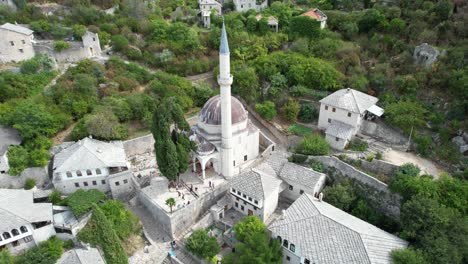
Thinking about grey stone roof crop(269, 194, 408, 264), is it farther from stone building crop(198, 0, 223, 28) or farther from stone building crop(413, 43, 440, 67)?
stone building crop(198, 0, 223, 28)

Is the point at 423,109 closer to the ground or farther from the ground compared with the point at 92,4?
closer to the ground

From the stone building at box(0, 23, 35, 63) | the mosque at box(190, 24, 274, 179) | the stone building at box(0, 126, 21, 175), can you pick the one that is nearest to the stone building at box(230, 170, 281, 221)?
the mosque at box(190, 24, 274, 179)

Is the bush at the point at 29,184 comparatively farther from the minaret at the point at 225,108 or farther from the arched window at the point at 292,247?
the arched window at the point at 292,247

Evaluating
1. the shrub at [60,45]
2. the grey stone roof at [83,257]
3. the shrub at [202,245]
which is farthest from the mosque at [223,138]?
the shrub at [60,45]

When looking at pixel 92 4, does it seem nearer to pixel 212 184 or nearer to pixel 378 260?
pixel 212 184

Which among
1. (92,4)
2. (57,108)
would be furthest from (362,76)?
(92,4)

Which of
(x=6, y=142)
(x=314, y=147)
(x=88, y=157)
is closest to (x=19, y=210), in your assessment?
(x=88, y=157)

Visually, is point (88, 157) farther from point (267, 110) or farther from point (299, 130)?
point (299, 130)

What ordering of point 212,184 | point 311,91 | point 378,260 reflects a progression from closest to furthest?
point 378,260
point 212,184
point 311,91
